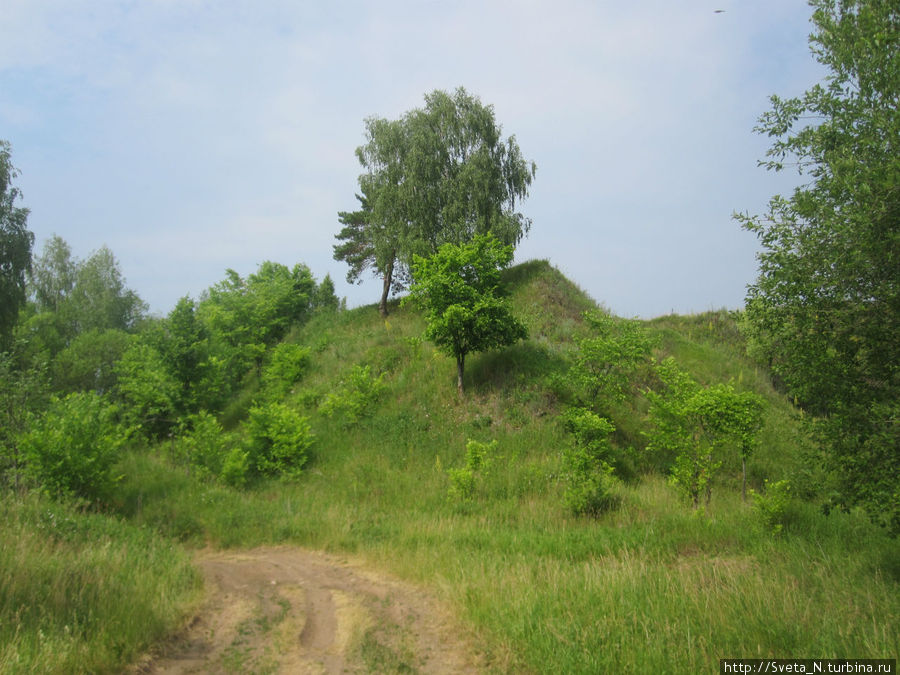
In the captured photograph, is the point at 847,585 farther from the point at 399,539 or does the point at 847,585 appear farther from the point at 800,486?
the point at 399,539

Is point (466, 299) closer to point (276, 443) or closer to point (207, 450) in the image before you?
point (276, 443)

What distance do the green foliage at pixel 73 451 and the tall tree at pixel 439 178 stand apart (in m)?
16.6

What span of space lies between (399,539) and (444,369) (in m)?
11.1

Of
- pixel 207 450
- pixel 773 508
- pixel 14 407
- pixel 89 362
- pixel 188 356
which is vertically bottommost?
pixel 773 508

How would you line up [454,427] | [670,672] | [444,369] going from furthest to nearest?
[444,369] → [454,427] → [670,672]

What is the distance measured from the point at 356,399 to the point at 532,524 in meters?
10.6

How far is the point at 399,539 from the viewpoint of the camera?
35.5 feet

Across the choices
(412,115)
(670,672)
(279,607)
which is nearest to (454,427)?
(279,607)

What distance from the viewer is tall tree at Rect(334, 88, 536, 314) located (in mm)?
26578

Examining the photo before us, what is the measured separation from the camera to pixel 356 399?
20359 millimetres

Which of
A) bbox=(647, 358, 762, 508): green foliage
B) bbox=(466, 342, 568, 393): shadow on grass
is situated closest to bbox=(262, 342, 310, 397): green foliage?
bbox=(466, 342, 568, 393): shadow on grass

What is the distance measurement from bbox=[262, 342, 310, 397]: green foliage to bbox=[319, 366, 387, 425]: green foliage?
5761mm

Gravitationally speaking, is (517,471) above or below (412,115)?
below

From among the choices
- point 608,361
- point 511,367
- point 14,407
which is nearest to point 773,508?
point 608,361
